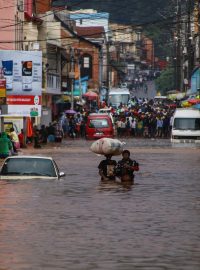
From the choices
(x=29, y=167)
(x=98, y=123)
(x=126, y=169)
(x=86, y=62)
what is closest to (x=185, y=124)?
(x=98, y=123)

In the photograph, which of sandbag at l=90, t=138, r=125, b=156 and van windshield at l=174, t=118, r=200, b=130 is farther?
van windshield at l=174, t=118, r=200, b=130

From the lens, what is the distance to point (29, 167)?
32938mm

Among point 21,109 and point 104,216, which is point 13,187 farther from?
point 21,109

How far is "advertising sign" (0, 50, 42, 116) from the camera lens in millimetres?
66250

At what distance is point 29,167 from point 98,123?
151 ft

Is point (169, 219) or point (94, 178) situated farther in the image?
point (94, 178)

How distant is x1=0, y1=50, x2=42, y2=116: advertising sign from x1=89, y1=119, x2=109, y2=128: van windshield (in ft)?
38.9

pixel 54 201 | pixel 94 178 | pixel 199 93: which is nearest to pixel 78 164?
pixel 94 178

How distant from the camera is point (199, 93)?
105m

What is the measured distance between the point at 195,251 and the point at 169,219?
531cm

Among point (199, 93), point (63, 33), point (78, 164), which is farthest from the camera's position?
point (63, 33)

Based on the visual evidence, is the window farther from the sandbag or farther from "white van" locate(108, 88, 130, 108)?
the sandbag

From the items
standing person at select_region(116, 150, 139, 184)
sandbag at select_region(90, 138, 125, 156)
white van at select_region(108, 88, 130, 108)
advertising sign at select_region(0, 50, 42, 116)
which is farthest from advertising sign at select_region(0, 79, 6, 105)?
white van at select_region(108, 88, 130, 108)

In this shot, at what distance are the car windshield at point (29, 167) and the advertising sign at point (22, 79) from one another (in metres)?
32.8
